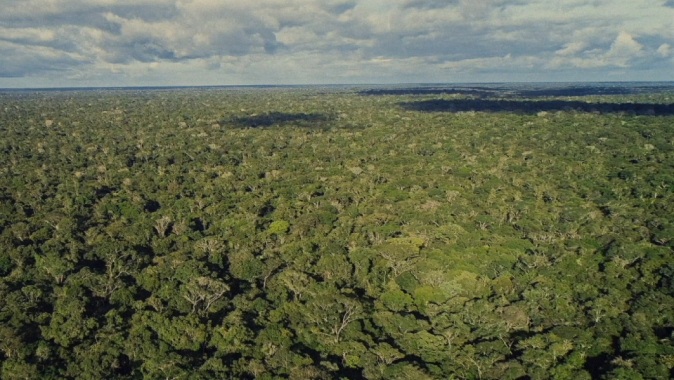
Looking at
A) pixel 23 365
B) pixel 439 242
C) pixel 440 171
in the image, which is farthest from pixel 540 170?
pixel 23 365

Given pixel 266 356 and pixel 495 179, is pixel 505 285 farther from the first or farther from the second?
pixel 495 179

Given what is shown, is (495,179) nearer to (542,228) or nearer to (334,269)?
(542,228)

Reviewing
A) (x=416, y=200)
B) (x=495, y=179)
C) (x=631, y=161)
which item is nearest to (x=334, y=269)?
(x=416, y=200)

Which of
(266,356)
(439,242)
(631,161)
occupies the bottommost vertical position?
(266,356)

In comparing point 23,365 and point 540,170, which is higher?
point 540,170

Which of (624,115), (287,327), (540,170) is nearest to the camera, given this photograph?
(287,327)

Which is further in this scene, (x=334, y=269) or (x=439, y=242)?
(x=439, y=242)

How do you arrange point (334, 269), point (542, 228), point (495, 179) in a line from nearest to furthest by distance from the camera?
point (334, 269) < point (542, 228) < point (495, 179)
